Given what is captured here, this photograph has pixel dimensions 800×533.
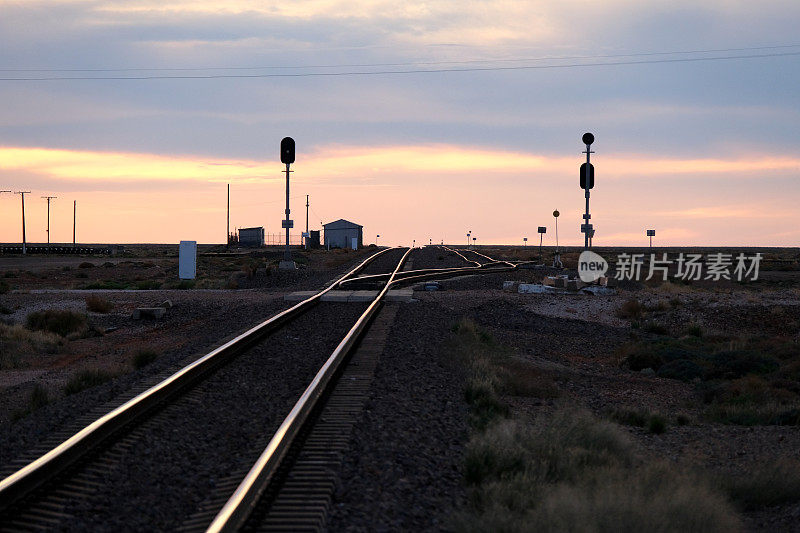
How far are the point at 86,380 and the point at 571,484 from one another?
9035 mm

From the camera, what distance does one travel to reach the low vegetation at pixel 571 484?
6820 millimetres

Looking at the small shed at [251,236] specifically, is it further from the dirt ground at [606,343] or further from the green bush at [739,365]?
the green bush at [739,365]

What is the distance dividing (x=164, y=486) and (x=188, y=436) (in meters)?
1.77

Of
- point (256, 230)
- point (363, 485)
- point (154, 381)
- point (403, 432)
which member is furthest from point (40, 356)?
point (256, 230)

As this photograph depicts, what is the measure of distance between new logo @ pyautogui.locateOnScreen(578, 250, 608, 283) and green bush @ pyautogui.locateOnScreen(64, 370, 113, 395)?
1131 inches

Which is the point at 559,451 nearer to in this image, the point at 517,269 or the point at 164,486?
the point at 164,486

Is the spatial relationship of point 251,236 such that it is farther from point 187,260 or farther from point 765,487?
point 765,487

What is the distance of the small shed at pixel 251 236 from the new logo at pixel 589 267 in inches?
3322

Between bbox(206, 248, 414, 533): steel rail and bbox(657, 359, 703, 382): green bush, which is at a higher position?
bbox(206, 248, 414, 533): steel rail

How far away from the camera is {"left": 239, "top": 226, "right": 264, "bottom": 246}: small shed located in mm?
124750

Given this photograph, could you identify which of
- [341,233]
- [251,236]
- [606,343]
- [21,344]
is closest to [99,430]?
[21,344]

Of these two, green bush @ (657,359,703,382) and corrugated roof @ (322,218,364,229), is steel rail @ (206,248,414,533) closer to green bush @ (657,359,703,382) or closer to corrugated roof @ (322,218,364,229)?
green bush @ (657,359,703,382)

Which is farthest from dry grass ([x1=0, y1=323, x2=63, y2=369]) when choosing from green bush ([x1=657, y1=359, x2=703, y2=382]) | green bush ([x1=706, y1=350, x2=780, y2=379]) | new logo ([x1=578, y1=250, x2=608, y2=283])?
new logo ([x1=578, y1=250, x2=608, y2=283])

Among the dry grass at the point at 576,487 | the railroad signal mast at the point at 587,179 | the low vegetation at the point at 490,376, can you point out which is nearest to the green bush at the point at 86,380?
the low vegetation at the point at 490,376
